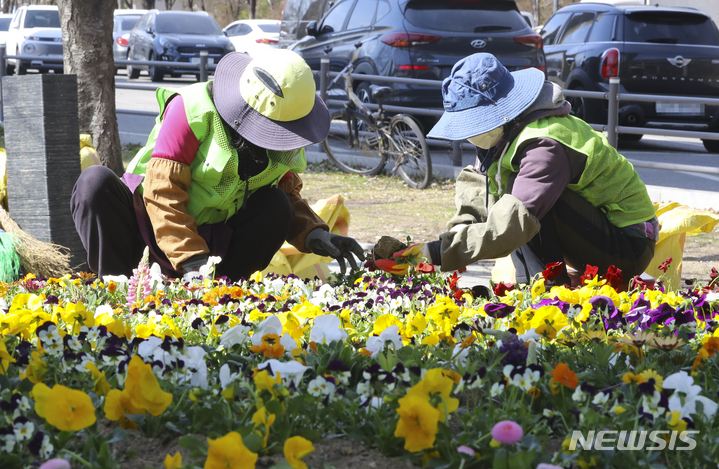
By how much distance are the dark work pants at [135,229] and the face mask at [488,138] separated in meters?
0.90

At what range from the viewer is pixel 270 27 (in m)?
21.8

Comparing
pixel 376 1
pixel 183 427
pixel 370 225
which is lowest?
pixel 370 225

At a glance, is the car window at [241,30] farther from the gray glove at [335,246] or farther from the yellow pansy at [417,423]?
the yellow pansy at [417,423]

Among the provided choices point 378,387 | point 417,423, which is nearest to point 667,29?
point 378,387

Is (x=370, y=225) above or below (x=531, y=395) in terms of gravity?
below

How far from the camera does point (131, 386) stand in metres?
1.41

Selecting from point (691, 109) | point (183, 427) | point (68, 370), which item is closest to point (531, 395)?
point (183, 427)

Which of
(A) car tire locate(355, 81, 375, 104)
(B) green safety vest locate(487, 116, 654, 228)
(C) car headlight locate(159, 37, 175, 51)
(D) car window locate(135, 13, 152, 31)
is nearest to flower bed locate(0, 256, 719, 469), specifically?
(B) green safety vest locate(487, 116, 654, 228)

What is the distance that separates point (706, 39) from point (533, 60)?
251 cm

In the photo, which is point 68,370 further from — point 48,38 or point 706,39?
point 48,38

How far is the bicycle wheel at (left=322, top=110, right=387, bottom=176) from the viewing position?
8.30 meters

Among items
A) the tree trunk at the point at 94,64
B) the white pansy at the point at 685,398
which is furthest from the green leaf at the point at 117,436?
the tree trunk at the point at 94,64

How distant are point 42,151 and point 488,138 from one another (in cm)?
215

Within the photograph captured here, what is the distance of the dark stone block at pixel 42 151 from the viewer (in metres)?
3.70
